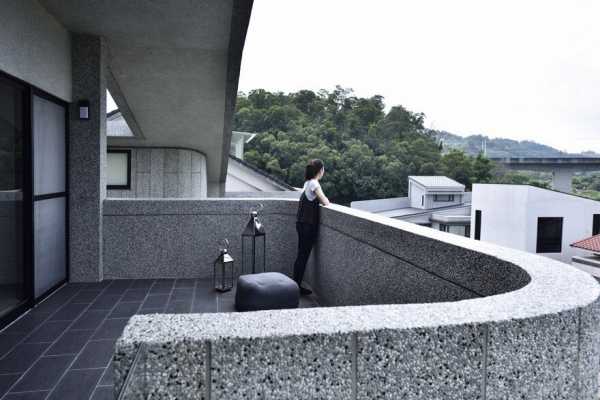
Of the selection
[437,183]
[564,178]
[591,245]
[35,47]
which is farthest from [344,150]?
[35,47]

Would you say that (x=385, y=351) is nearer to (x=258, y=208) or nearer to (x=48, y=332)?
(x=48, y=332)

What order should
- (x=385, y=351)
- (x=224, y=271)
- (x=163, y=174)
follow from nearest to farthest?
(x=385, y=351)
(x=224, y=271)
(x=163, y=174)

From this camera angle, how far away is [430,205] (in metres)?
39.1

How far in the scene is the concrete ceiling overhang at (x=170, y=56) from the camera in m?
4.88

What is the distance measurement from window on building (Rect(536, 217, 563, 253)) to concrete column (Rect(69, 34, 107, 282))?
2524 cm

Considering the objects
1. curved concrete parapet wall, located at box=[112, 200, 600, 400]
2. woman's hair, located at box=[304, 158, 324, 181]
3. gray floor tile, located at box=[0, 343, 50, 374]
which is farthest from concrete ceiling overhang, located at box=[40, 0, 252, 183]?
curved concrete parapet wall, located at box=[112, 200, 600, 400]

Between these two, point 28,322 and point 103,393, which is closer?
point 103,393

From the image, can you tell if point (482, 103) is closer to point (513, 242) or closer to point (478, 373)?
point (513, 242)

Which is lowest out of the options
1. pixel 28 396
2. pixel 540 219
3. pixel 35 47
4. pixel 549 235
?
pixel 549 235

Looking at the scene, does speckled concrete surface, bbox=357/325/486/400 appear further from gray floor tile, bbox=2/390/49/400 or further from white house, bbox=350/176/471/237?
white house, bbox=350/176/471/237

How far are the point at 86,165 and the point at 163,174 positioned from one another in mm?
4492

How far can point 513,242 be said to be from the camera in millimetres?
24891

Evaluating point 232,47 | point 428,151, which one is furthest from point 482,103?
point 232,47

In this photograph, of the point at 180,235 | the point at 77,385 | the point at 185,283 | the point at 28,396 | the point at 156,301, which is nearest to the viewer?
the point at 28,396
